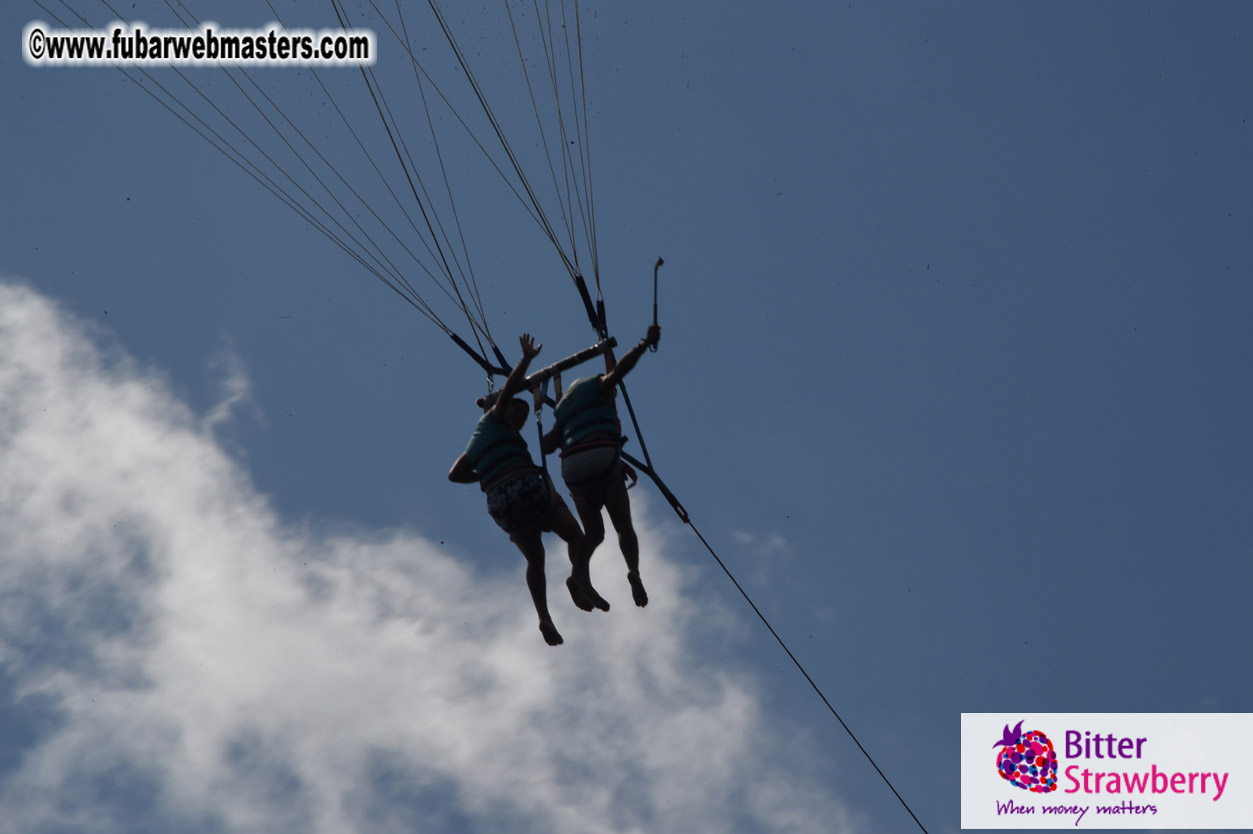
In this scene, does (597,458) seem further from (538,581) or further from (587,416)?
(538,581)

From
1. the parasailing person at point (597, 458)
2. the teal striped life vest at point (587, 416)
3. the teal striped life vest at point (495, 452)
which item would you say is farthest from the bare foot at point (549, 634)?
the teal striped life vest at point (587, 416)

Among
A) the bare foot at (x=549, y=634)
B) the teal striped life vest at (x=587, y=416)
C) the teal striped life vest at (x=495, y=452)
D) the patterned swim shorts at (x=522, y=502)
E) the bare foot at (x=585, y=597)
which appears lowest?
the bare foot at (x=549, y=634)

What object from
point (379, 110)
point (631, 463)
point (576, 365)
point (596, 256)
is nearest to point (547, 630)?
point (631, 463)

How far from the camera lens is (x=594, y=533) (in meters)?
11.8

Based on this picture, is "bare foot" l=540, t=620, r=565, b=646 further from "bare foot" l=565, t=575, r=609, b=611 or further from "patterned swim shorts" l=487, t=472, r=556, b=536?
"patterned swim shorts" l=487, t=472, r=556, b=536

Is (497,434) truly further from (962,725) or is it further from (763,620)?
(962,725)

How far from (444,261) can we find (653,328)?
8.11ft

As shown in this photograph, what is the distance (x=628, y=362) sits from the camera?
1130cm

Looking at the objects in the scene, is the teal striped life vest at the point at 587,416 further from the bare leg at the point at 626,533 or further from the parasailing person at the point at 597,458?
the bare leg at the point at 626,533

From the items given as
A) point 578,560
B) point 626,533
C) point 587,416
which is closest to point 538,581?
point 578,560

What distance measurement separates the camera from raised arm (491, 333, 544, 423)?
37.2 ft

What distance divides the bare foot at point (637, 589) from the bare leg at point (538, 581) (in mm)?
789

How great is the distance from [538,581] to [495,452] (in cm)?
128

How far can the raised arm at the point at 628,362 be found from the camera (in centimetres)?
1095
